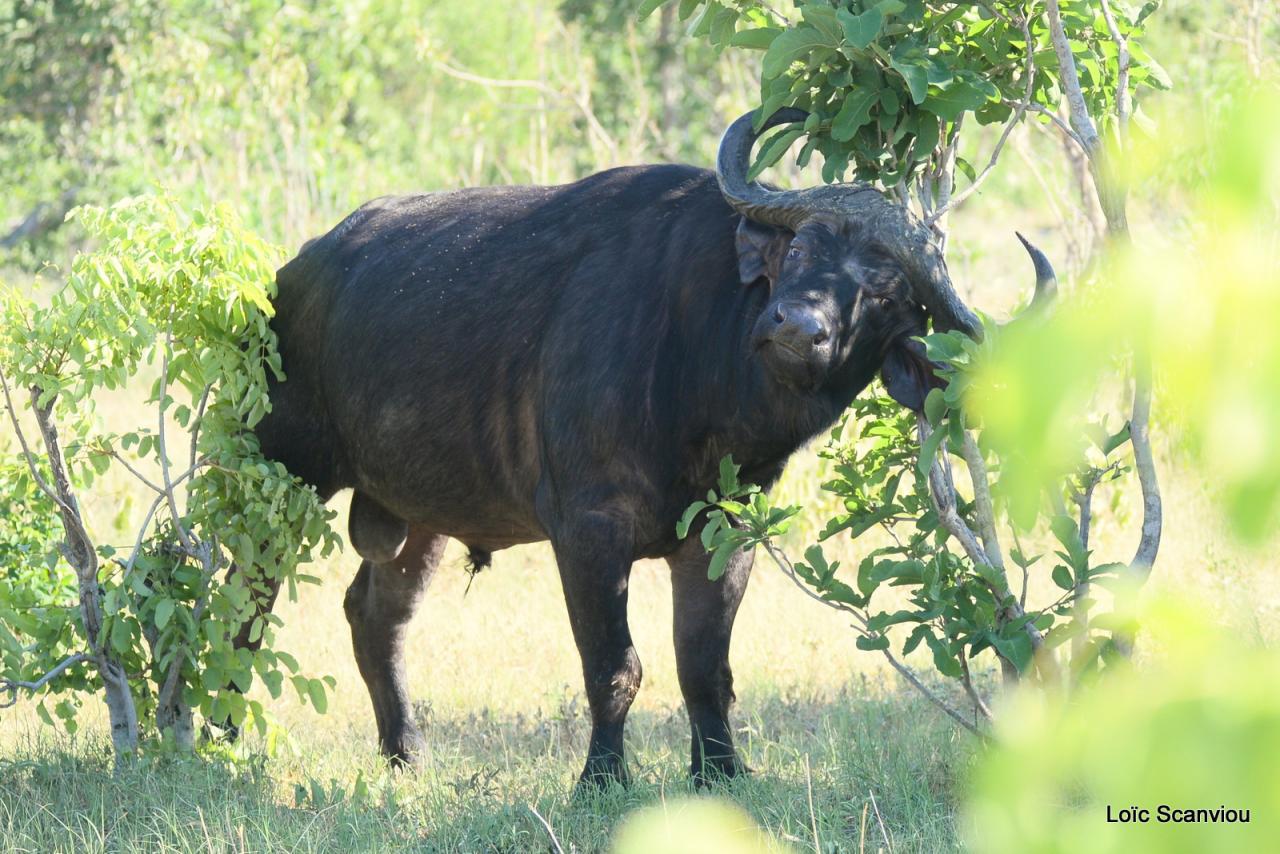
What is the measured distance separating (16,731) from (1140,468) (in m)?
4.03

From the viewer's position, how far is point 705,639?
4957 millimetres

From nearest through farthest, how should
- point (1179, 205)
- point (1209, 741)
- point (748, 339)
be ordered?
1. point (1209, 741)
2. point (748, 339)
3. point (1179, 205)

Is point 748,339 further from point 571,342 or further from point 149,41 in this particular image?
point 149,41

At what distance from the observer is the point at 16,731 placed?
5.59m

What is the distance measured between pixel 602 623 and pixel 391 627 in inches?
56.6

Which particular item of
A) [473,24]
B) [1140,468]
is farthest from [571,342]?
[473,24]

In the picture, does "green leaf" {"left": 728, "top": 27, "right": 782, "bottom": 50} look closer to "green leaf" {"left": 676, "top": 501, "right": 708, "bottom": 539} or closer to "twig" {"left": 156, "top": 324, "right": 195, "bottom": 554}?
"green leaf" {"left": 676, "top": 501, "right": 708, "bottom": 539}

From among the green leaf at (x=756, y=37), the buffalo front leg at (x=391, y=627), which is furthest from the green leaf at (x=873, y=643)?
the buffalo front leg at (x=391, y=627)

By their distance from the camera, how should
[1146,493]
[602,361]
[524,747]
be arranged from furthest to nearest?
[524,747] → [602,361] → [1146,493]

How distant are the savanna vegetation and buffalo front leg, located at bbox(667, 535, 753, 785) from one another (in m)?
0.19

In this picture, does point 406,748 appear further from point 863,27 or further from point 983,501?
point 863,27

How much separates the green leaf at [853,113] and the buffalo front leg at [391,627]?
102 inches

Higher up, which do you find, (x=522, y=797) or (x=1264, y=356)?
(x=1264, y=356)

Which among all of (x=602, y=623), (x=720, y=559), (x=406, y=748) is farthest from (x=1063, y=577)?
(x=406, y=748)
